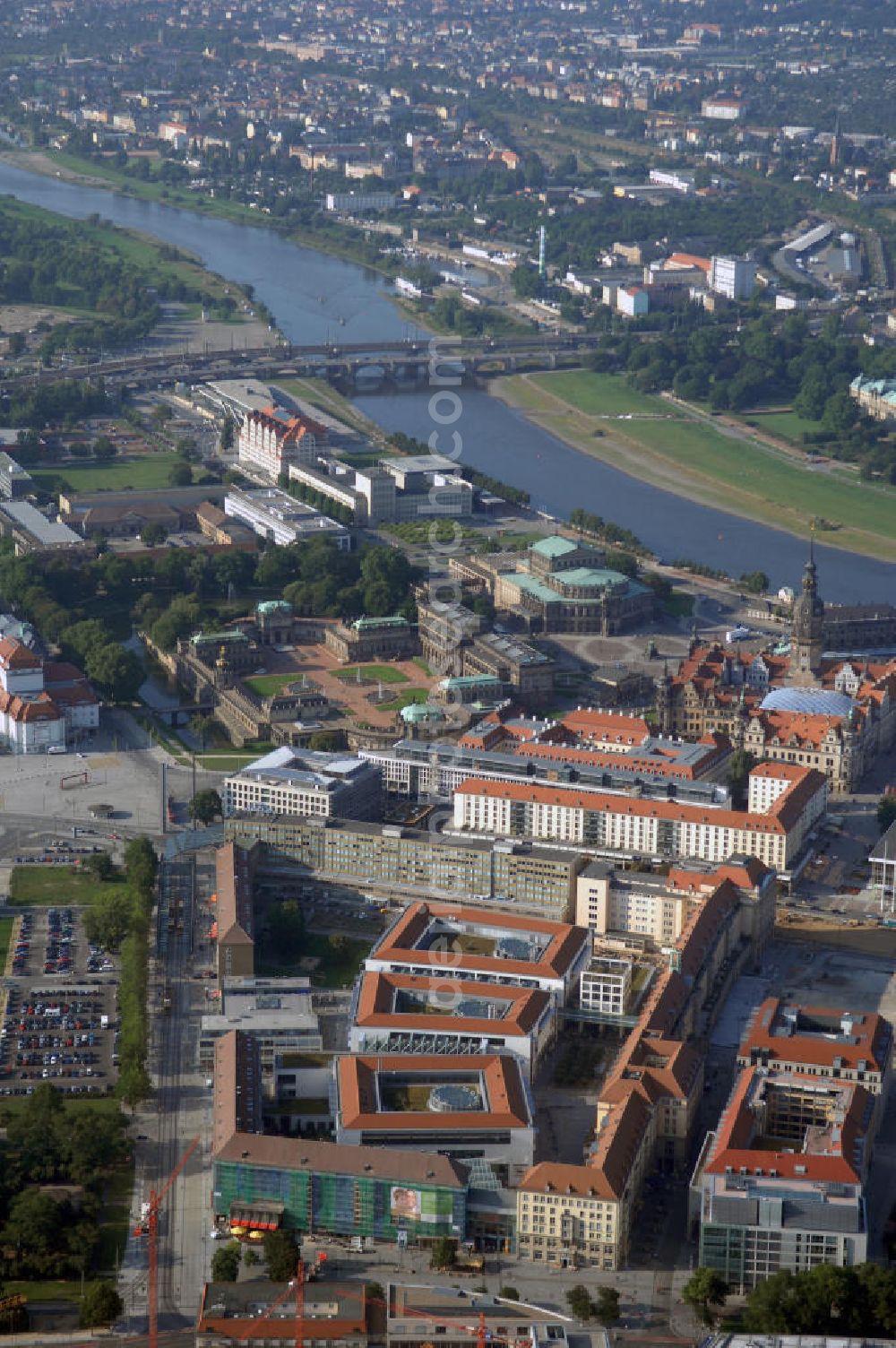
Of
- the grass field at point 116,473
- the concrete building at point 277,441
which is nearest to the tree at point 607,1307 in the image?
the grass field at point 116,473

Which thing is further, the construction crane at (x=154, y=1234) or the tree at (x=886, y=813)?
the tree at (x=886, y=813)

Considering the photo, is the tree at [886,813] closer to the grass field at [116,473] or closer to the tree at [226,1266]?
the tree at [226,1266]

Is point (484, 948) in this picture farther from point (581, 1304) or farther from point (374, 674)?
point (374, 674)

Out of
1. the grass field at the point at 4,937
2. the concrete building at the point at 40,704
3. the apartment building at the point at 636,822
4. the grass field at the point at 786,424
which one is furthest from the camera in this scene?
the grass field at the point at 786,424

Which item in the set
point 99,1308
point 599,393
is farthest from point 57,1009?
point 599,393

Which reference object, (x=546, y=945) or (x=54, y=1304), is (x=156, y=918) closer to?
(x=546, y=945)
